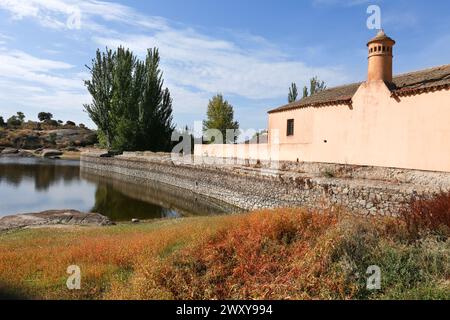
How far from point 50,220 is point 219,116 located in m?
33.9

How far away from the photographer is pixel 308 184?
1480cm

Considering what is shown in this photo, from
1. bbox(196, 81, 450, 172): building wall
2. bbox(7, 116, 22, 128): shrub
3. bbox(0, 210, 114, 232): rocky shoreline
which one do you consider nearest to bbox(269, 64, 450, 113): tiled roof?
bbox(196, 81, 450, 172): building wall

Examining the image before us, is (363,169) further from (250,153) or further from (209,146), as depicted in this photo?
(209,146)

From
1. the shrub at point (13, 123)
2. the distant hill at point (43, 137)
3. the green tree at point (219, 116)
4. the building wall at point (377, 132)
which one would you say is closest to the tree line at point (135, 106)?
the green tree at point (219, 116)

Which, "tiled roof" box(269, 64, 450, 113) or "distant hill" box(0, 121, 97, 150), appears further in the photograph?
"distant hill" box(0, 121, 97, 150)

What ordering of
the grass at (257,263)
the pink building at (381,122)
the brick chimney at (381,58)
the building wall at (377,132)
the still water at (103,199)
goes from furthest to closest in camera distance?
the still water at (103,199) → the brick chimney at (381,58) → the pink building at (381,122) → the building wall at (377,132) → the grass at (257,263)

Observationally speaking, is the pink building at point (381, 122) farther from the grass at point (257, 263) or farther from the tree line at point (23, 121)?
the tree line at point (23, 121)

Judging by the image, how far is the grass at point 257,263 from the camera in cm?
529

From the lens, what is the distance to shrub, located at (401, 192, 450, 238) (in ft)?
23.3

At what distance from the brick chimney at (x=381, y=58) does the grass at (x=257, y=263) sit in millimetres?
9823

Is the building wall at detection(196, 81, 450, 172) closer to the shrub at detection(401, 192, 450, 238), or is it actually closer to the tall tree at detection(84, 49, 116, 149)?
the shrub at detection(401, 192, 450, 238)

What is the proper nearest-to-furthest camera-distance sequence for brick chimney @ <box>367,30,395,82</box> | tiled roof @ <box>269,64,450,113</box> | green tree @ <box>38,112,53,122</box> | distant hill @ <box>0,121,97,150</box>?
tiled roof @ <box>269,64,450,113</box>, brick chimney @ <box>367,30,395,82</box>, distant hill @ <box>0,121,97,150</box>, green tree @ <box>38,112,53,122</box>

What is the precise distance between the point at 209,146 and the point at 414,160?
759 inches
